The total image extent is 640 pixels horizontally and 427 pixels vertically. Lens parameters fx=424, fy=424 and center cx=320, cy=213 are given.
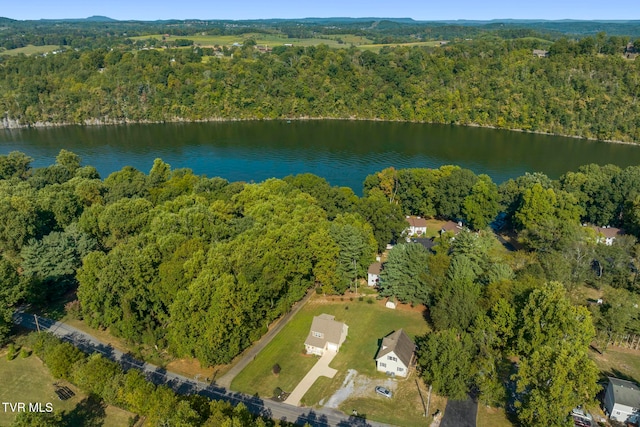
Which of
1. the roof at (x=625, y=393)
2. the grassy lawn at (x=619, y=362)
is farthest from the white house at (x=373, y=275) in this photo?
the roof at (x=625, y=393)

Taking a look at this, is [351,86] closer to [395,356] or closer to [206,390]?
[395,356]

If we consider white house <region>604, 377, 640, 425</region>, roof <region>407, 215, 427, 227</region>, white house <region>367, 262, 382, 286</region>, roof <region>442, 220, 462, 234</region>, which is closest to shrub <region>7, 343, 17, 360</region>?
white house <region>367, 262, 382, 286</region>

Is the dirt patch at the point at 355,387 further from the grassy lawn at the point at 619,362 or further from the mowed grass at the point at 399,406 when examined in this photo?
the grassy lawn at the point at 619,362

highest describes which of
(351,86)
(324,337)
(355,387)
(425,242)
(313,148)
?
(351,86)

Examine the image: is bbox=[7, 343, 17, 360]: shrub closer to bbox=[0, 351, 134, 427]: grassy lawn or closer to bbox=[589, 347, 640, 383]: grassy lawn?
bbox=[0, 351, 134, 427]: grassy lawn

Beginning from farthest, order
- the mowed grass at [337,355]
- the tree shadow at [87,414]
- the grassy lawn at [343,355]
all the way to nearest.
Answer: the mowed grass at [337,355] → the grassy lawn at [343,355] → the tree shadow at [87,414]

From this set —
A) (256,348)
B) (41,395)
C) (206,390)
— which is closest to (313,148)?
(256,348)
